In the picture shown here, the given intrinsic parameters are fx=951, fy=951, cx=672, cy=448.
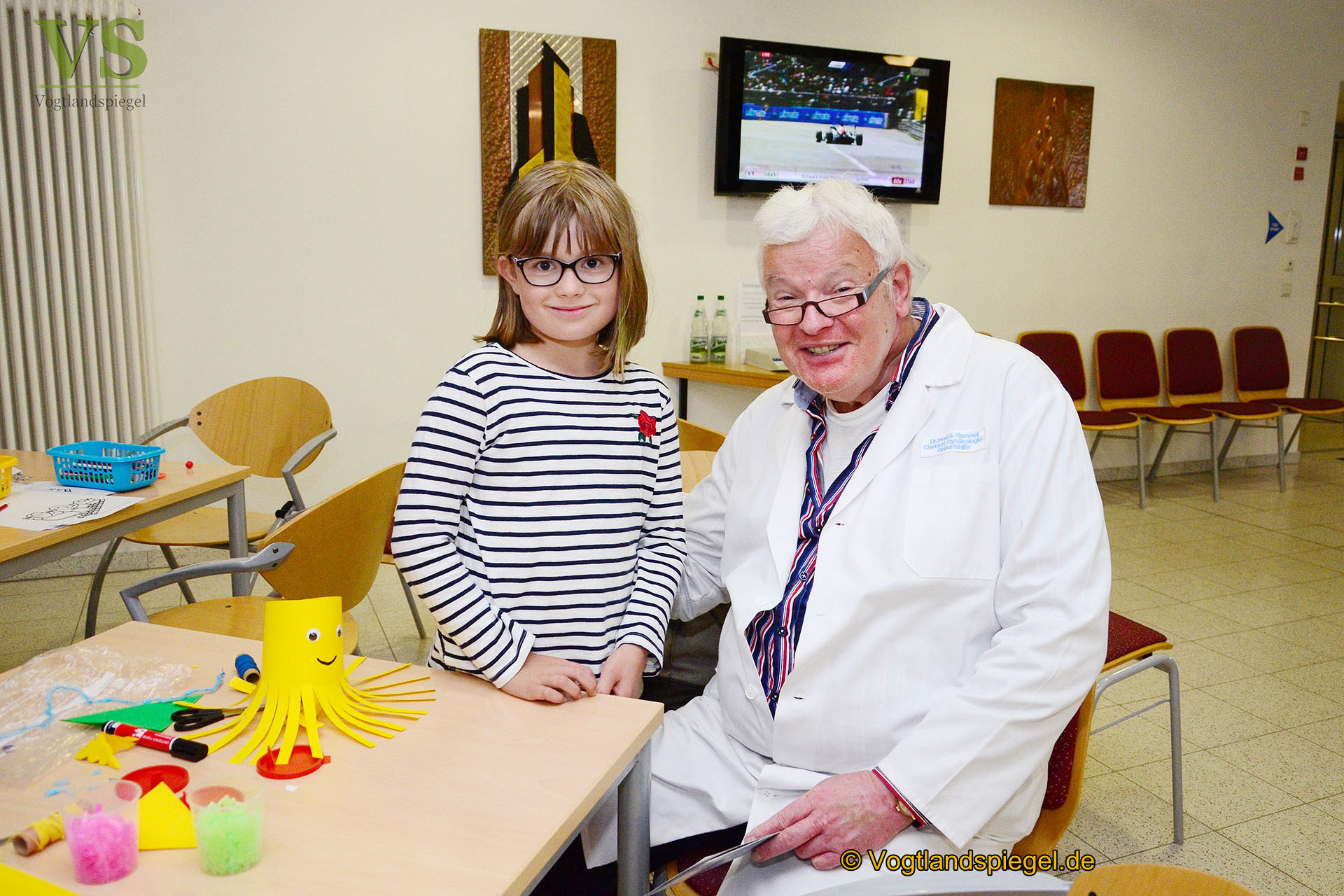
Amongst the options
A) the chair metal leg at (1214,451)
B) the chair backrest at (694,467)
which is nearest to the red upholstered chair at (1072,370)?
the chair metal leg at (1214,451)

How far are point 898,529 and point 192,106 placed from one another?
142 inches

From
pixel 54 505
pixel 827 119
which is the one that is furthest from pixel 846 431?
pixel 827 119

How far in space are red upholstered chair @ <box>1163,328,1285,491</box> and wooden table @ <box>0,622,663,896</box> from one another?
559 cm

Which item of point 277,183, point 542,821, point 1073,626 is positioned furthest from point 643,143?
point 542,821

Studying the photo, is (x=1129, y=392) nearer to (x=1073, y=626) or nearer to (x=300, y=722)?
(x=1073, y=626)

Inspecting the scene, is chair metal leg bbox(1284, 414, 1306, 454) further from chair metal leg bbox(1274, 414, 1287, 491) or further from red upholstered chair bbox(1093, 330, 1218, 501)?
red upholstered chair bbox(1093, 330, 1218, 501)

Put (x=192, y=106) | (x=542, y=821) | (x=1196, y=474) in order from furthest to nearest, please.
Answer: (x=1196, y=474) → (x=192, y=106) → (x=542, y=821)

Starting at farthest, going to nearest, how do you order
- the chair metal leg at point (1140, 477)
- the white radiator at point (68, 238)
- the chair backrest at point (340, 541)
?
the chair metal leg at point (1140, 477) → the white radiator at point (68, 238) → the chair backrest at point (340, 541)

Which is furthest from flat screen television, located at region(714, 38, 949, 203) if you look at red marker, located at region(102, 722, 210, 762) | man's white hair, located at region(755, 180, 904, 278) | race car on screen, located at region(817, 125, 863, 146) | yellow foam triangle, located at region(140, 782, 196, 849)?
yellow foam triangle, located at region(140, 782, 196, 849)

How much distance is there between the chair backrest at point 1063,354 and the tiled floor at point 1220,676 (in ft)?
2.33

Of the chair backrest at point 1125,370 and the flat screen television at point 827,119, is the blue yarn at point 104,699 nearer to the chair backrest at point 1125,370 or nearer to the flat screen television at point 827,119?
the flat screen television at point 827,119

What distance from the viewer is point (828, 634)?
1.27 m

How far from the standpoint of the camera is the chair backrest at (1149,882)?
0.76 metres

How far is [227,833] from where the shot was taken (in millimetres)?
812
